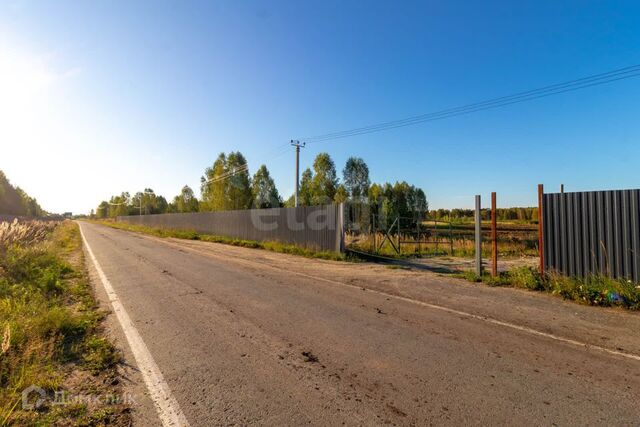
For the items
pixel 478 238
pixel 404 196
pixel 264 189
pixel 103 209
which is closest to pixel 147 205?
pixel 264 189

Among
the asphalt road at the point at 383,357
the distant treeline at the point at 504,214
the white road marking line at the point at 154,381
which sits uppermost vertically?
the distant treeline at the point at 504,214

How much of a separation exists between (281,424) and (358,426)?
0.63 m

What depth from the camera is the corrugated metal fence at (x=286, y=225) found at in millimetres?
16578

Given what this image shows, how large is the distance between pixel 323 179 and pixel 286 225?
3768cm

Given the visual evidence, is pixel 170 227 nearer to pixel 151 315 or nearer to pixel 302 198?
pixel 302 198

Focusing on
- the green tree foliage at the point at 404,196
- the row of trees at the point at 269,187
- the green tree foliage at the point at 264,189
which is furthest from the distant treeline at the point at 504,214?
the green tree foliage at the point at 264,189

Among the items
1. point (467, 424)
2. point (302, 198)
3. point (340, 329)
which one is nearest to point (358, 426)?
point (467, 424)

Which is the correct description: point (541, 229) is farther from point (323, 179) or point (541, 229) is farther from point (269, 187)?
point (269, 187)

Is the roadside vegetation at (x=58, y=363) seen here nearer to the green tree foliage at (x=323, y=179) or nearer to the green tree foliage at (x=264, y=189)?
the green tree foliage at (x=323, y=179)

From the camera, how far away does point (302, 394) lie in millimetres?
3254

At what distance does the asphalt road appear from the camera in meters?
2.99

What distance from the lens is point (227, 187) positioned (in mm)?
56156

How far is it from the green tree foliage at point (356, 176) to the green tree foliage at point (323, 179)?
22.3 feet

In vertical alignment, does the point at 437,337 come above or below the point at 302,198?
below
